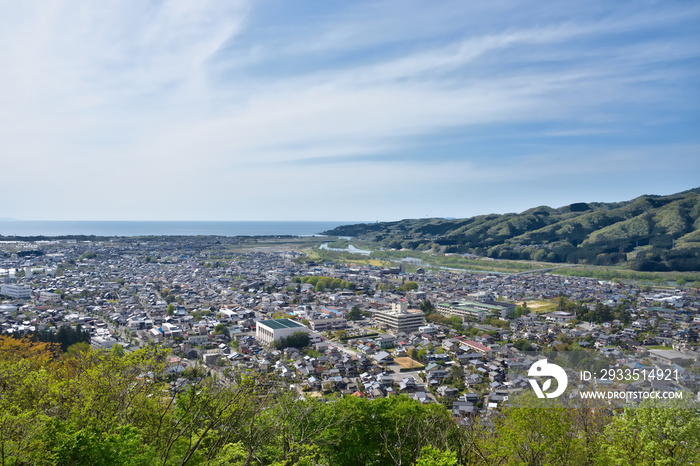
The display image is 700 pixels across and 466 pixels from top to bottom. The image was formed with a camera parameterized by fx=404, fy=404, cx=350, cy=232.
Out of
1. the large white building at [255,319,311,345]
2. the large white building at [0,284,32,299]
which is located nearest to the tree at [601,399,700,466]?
the large white building at [255,319,311,345]

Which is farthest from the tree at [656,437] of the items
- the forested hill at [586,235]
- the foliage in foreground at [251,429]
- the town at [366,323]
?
the forested hill at [586,235]

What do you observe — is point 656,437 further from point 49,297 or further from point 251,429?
point 49,297

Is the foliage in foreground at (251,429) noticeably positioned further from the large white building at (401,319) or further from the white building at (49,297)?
the white building at (49,297)

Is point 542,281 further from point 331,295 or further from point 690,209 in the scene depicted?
point 690,209

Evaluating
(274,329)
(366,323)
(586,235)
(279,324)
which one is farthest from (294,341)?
(586,235)

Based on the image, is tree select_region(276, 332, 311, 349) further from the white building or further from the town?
the white building

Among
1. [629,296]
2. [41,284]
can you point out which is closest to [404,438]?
[629,296]
